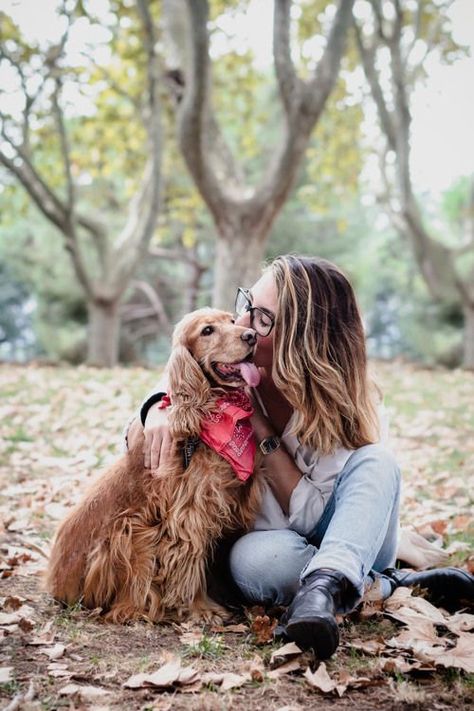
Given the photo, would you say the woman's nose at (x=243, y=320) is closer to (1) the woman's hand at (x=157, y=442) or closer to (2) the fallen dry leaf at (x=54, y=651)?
(1) the woman's hand at (x=157, y=442)

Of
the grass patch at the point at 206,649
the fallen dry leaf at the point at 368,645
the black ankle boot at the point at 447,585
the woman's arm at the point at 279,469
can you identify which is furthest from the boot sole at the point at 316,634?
the black ankle boot at the point at 447,585

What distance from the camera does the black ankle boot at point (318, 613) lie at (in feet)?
7.54

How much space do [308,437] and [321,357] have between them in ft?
1.10

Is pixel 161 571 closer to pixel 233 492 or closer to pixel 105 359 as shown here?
pixel 233 492

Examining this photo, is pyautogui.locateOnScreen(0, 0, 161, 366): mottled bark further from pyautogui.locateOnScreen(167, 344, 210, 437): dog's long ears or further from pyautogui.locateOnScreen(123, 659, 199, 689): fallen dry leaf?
pyautogui.locateOnScreen(123, 659, 199, 689): fallen dry leaf

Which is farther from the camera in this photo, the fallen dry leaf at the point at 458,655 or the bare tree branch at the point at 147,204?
the bare tree branch at the point at 147,204

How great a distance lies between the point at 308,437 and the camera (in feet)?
9.41

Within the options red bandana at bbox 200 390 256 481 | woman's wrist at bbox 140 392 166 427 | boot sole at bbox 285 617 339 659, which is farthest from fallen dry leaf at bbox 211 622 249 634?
woman's wrist at bbox 140 392 166 427

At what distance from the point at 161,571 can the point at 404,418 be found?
4780 millimetres

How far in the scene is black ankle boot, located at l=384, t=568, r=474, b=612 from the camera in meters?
2.95

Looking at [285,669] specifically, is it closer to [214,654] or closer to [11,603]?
[214,654]

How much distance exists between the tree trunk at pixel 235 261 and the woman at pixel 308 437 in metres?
6.80

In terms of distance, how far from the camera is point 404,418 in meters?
7.21

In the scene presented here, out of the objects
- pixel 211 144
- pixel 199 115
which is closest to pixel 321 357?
pixel 199 115
